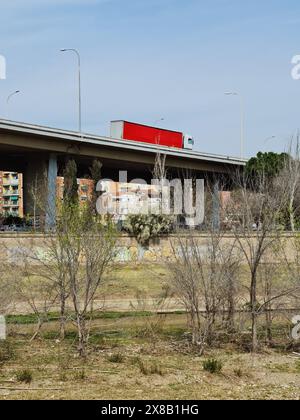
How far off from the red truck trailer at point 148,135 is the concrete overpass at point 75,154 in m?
1.55

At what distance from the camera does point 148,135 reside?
61531mm

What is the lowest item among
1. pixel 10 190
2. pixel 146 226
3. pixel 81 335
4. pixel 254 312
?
pixel 81 335

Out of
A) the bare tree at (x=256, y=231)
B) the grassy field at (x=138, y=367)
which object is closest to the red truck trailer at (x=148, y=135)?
the grassy field at (x=138, y=367)

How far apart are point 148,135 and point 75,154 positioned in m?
9.10

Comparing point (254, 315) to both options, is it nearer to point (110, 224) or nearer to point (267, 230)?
point (267, 230)

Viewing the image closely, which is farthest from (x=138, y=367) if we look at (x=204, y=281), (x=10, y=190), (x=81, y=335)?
(x=10, y=190)

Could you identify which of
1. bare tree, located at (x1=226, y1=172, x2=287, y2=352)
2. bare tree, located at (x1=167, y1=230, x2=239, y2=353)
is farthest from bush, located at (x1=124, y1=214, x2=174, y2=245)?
bare tree, located at (x1=167, y1=230, x2=239, y2=353)

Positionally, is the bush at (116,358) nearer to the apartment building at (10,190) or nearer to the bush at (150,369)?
the bush at (150,369)

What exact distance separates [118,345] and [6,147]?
127 feet

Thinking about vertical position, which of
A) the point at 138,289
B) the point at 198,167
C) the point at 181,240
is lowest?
the point at 138,289

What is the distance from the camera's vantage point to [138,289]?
29.7m

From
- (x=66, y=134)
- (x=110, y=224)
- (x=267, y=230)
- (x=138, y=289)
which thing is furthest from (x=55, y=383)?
(x=66, y=134)

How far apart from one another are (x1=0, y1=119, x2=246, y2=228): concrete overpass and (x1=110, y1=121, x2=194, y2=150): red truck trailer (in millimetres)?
1552

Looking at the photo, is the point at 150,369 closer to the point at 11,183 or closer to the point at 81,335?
the point at 81,335
